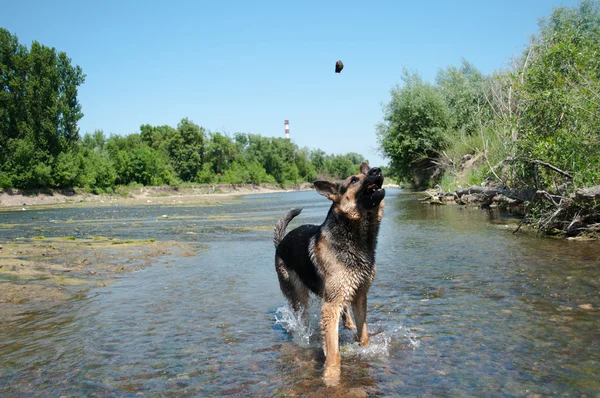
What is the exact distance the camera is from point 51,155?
62.6 meters

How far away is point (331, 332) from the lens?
531 cm

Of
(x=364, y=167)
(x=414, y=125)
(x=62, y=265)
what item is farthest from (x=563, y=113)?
(x=414, y=125)

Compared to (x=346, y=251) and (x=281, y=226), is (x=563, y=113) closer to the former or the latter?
(x=281, y=226)

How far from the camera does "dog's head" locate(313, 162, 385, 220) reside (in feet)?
17.9

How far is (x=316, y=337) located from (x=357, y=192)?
2.51 meters

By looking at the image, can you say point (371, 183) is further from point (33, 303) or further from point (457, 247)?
point (457, 247)

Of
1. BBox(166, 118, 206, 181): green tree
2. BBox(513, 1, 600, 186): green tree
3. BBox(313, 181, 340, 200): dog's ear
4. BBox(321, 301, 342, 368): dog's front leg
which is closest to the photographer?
BBox(321, 301, 342, 368): dog's front leg

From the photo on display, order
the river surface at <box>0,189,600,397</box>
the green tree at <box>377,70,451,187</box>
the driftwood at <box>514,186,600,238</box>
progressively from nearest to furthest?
the river surface at <box>0,189,600,397</box> → the driftwood at <box>514,186,600,238</box> → the green tree at <box>377,70,451,187</box>

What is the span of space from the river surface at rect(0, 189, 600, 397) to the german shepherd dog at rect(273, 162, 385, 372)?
544 millimetres

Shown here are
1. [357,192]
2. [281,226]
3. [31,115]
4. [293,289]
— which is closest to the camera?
[357,192]

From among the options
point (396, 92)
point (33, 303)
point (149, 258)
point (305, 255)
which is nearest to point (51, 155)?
point (396, 92)

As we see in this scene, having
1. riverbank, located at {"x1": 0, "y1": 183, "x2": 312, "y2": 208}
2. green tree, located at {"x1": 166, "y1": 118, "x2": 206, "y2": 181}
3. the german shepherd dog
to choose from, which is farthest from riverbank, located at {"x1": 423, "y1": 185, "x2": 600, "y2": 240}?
green tree, located at {"x1": 166, "y1": 118, "x2": 206, "y2": 181}

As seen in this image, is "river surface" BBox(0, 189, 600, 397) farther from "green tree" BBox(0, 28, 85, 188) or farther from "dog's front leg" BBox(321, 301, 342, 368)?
"green tree" BBox(0, 28, 85, 188)

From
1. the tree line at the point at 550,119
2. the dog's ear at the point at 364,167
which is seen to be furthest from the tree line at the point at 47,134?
the dog's ear at the point at 364,167
